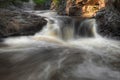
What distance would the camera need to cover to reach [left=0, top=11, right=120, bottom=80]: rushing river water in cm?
481

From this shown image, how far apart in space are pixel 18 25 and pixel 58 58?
436 centimetres

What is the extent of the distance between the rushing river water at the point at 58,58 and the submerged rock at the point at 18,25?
34cm

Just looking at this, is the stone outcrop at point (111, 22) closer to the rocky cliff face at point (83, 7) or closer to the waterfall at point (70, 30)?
the waterfall at point (70, 30)

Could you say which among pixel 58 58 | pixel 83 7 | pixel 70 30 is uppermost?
pixel 83 7

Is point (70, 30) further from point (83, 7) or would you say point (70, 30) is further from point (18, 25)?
point (83, 7)

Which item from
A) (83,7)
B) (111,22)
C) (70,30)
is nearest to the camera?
(111,22)

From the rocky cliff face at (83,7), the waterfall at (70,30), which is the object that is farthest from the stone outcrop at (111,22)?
the rocky cliff face at (83,7)

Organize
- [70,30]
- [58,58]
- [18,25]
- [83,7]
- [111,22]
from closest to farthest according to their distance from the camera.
Result: [58,58]
[18,25]
[111,22]
[70,30]
[83,7]

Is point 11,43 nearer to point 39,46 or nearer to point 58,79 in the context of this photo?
point 39,46

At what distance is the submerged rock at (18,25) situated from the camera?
30.7 feet

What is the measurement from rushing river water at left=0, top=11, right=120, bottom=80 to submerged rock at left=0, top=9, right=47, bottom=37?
0.34m

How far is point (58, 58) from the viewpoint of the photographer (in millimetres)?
6320

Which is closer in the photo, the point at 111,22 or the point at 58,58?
the point at 58,58

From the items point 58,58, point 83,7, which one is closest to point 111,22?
point 58,58
